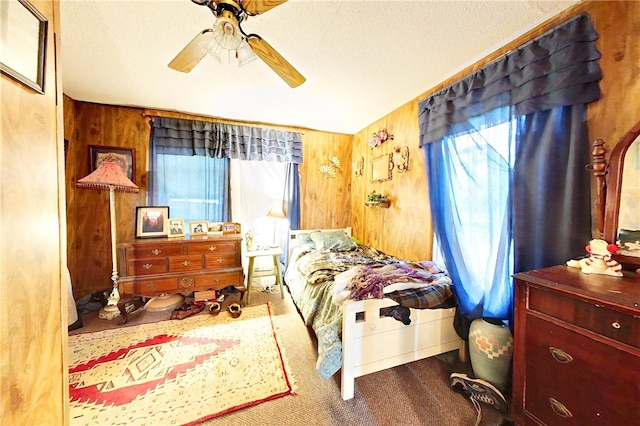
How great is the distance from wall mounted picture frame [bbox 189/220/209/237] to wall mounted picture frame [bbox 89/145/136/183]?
0.95 metres

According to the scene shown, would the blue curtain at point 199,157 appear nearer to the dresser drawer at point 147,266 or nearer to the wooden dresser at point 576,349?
the dresser drawer at point 147,266

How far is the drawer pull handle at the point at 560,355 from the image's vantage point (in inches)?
35.3

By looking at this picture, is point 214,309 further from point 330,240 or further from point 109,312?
point 330,240

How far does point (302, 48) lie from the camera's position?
1668 millimetres

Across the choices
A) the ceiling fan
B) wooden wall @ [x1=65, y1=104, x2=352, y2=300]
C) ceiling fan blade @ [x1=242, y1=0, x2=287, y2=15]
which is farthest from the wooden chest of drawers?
ceiling fan blade @ [x1=242, y1=0, x2=287, y2=15]

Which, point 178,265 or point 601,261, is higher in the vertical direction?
point 601,261

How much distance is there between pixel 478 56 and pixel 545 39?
1.50ft

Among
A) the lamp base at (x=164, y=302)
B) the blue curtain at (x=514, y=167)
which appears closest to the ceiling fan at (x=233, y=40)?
the blue curtain at (x=514, y=167)

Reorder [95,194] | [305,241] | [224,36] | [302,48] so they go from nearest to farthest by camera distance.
→ [224,36]
[302,48]
[95,194]
[305,241]

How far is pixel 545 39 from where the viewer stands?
1354 millimetres

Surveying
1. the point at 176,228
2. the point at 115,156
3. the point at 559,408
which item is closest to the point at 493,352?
the point at 559,408

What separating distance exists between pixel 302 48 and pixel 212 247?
217 cm

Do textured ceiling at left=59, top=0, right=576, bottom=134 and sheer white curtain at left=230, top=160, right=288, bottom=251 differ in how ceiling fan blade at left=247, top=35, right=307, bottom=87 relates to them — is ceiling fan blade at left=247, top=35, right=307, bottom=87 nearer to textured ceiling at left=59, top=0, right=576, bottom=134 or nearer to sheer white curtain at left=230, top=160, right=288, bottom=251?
textured ceiling at left=59, top=0, right=576, bottom=134

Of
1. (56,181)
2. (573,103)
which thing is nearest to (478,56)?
(573,103)
